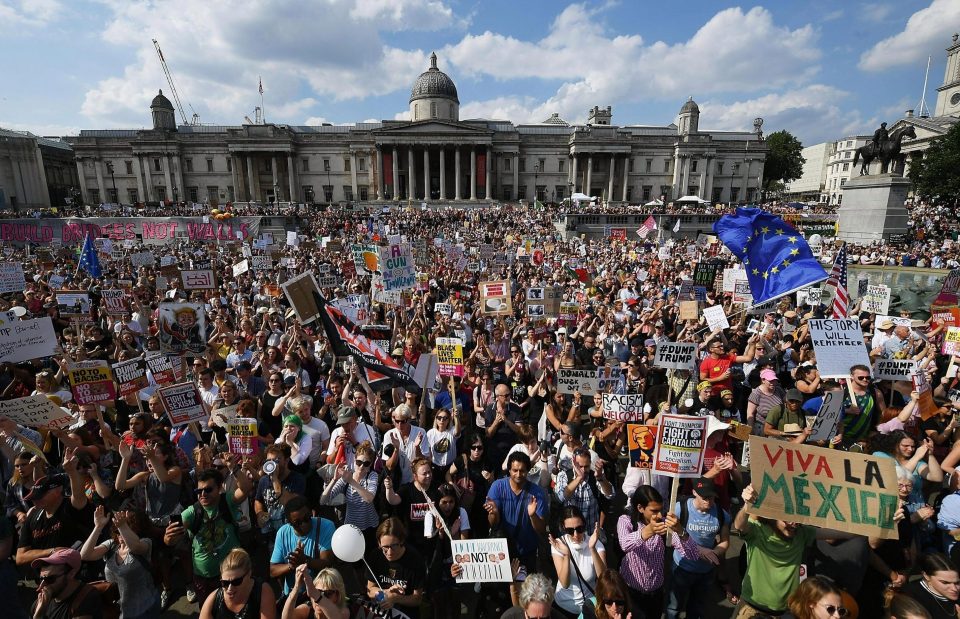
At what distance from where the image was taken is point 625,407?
5.14 metres

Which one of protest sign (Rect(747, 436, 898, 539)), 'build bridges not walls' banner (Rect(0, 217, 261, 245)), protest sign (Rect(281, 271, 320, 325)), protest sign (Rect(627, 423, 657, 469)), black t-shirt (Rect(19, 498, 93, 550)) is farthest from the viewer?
'build bridges not walls' banner (Rect(0, 217, 261, 245))

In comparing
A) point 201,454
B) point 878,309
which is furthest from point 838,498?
point 878,309

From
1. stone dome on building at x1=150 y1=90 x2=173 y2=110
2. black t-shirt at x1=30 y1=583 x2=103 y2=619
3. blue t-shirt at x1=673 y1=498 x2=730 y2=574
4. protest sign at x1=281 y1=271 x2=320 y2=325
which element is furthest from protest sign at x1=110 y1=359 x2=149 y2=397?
stone dome on building at x1=150 y1=90 x2=173 y2=110

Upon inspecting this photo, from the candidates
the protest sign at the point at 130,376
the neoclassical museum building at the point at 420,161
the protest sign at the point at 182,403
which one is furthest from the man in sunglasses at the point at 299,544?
the neoclassical museum building at the point at 420,161

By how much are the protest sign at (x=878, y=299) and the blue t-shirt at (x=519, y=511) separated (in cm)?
993

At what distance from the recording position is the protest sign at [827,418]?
478 cm

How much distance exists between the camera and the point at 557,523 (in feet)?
16.9

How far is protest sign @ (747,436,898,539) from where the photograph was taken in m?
3.10

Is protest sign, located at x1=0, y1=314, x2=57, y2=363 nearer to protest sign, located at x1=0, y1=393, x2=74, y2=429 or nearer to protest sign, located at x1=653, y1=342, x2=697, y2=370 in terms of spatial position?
protest sign, located at x1=0, y1=393, x2=74, y2=429

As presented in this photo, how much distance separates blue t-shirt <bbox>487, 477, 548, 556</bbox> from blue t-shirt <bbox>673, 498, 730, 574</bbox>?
1124 millimetres

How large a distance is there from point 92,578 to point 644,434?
15.8 ft

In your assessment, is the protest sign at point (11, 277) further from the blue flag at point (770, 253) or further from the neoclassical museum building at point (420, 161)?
the neoclassical museum building at point (420, 161)

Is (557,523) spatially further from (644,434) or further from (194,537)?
(194,537)

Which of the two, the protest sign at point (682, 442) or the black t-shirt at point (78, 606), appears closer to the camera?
the black t-shirt at point (78, 606)
